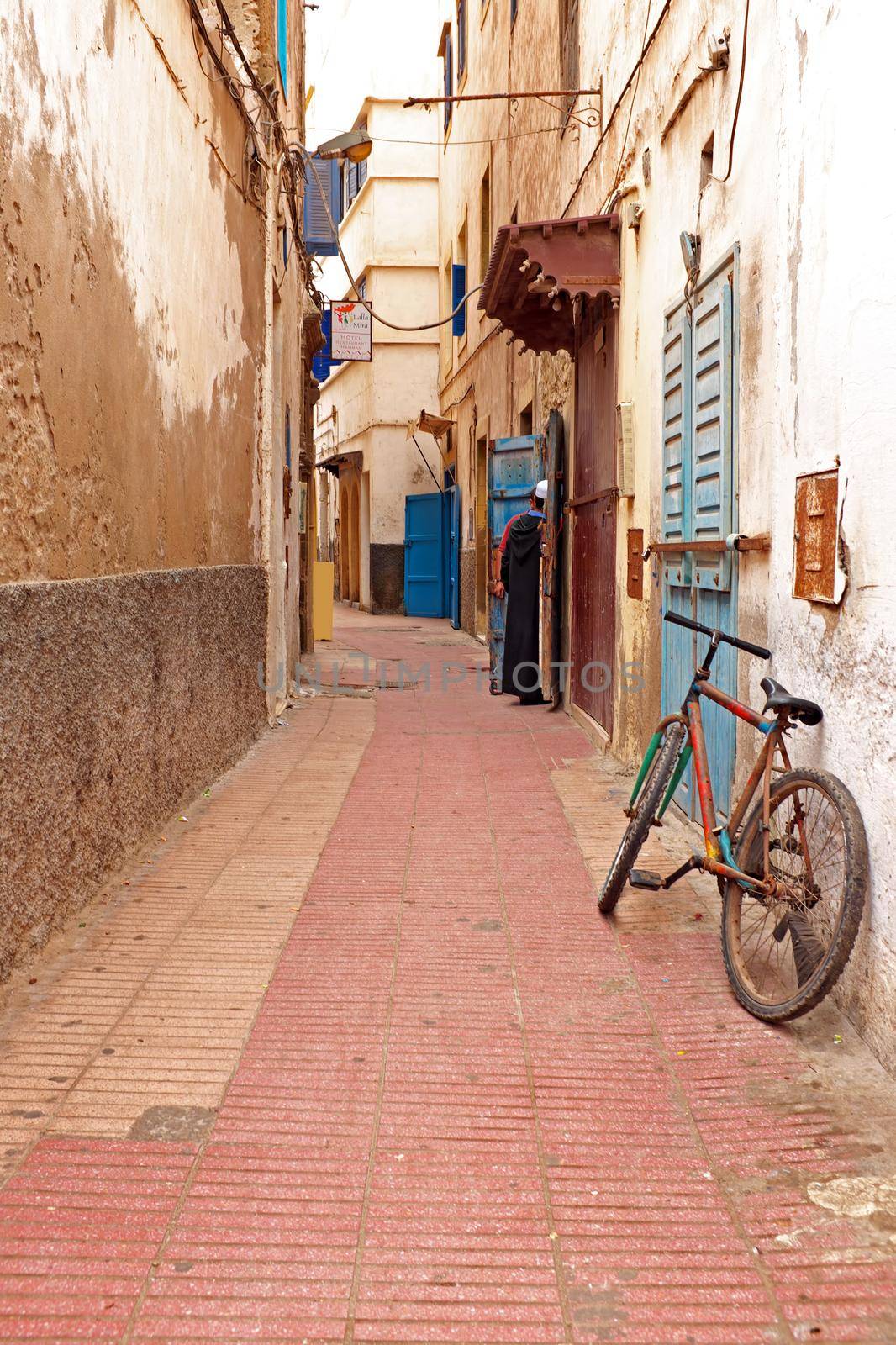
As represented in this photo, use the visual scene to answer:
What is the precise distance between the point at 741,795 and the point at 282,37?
8.81 m

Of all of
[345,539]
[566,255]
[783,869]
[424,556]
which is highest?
[566,255]

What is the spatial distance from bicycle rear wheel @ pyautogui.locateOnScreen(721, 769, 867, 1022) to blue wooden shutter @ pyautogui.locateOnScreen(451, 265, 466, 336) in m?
16.6

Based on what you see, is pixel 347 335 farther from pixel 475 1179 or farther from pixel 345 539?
pixel 475 1179

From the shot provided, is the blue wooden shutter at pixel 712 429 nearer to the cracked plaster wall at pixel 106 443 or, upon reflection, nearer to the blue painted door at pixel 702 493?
the blue painted door at pixel 702 493

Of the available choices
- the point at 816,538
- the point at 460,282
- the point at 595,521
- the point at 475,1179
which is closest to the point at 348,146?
the point at 595,521

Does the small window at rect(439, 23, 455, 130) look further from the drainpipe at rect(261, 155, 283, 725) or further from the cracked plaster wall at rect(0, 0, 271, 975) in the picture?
the cracked plaster wall at rect(0, 0, 271, 975)

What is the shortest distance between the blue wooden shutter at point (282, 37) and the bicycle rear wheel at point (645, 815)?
7434 mm

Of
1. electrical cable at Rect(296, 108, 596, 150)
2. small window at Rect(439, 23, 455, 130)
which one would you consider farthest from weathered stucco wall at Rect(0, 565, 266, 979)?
small window at Rect(439, 23, 455, 130)

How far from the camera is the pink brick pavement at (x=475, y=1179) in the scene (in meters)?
2.29

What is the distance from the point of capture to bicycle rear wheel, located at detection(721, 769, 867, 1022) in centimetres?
322

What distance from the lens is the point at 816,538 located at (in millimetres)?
3768

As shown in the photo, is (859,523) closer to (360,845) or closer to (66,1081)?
(66,1081)

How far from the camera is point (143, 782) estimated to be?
546cm

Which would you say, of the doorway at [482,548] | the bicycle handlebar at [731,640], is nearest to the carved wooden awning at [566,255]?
the bicycle handlebar at [731,640]
